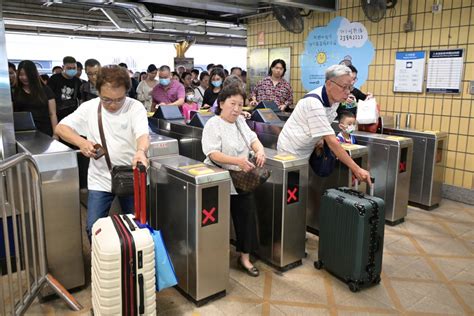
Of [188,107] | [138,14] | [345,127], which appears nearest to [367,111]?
[345,127]

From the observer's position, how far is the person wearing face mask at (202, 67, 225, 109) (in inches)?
199

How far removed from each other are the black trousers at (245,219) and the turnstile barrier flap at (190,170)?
354 mm

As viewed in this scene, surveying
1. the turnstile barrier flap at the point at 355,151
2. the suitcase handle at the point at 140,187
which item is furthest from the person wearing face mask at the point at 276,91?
the suitcase handle at the point at 140,187

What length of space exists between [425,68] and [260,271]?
3.10 meters

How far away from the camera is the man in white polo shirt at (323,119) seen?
265cm

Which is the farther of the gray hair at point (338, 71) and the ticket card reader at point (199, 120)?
the ticket card reader at point (199, 120)

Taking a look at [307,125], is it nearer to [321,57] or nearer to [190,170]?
[190,170]

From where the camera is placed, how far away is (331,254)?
9.02 feet

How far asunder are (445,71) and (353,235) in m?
2.73

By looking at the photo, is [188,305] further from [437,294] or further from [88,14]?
[88,14]

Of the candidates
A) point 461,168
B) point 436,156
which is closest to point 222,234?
point 436,156

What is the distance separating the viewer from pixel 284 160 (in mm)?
2678

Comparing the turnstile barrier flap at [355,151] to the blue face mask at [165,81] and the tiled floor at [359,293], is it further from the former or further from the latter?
the blue face mask at [165,81]

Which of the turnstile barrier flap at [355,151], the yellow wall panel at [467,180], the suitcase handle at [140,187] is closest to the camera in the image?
the suitcase handle at [140,187]
